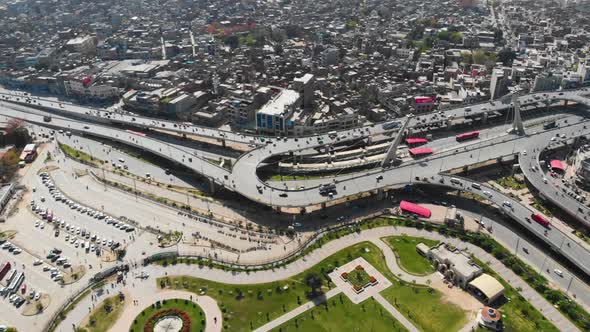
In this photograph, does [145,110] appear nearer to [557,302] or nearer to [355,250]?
[355,250]

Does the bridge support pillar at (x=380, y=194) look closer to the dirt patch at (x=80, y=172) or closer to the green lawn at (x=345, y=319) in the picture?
the green lawn at (x=345, y=319)

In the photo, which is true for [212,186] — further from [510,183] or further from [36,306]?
[510,183]

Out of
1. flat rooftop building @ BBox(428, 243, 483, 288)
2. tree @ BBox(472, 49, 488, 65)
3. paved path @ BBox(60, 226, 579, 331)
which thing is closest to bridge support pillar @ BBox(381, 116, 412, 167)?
paved path @ BBox(60, 226, 579, 331)

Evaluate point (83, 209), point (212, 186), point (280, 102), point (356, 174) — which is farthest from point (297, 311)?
point (280, 102)

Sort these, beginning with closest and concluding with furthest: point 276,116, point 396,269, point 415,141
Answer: point 396,269 < point 415,141 < point 276,116

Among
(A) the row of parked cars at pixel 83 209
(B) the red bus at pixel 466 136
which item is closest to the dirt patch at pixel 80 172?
(A) the row of parked cars at pixel 83 209

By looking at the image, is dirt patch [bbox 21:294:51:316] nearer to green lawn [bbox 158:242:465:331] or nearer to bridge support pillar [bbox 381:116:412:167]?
green lawn [bbox 158:242:465:331]
